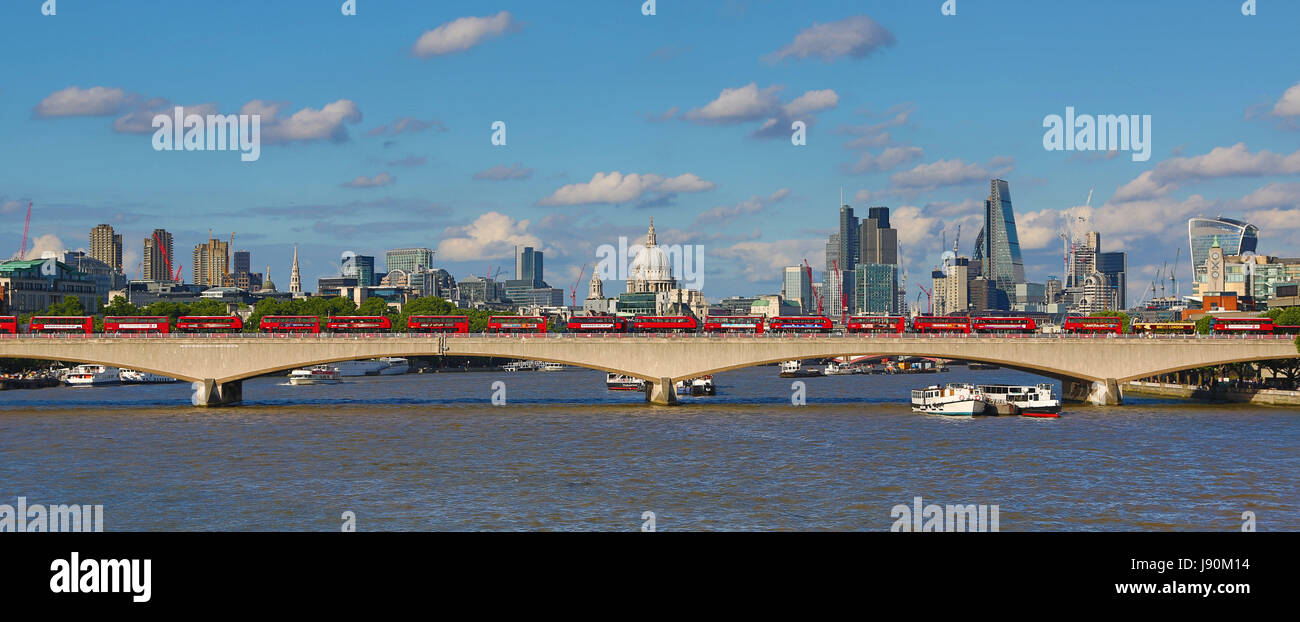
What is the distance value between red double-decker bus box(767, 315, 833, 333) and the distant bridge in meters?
10.8

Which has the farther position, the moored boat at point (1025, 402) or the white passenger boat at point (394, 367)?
the white passenger boat at point (394, 367)

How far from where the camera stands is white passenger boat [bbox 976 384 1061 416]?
89.2 m

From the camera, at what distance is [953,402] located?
3561 inches

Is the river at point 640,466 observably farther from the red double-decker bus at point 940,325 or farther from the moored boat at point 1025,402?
the red double-decker bus at point 940,325

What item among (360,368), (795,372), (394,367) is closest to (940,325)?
(795,372)

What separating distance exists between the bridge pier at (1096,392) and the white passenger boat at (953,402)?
38.3 ft

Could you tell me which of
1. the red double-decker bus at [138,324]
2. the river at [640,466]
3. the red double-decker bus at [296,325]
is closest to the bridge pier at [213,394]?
the river at [640,466]

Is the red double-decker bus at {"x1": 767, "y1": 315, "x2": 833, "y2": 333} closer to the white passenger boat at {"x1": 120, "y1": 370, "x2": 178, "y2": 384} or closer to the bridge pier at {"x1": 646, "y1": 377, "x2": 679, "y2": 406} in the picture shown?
the bridge pier at {"x1": 646, "y1": 377, "x2": 679, "y2": 406}

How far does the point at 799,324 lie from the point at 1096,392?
26.1 meters

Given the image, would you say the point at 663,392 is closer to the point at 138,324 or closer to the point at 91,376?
the point at 138,324

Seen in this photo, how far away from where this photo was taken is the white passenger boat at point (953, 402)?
8981 cm

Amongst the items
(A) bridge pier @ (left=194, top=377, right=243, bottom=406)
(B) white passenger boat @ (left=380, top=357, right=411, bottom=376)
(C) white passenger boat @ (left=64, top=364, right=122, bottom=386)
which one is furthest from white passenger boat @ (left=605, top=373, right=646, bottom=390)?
(C) white passenger boat @ (left=64, top=364, right=122, bottom=386)
